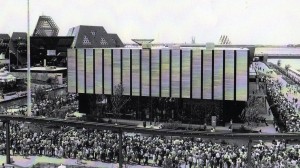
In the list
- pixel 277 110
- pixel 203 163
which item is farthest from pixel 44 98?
pixel 203 163

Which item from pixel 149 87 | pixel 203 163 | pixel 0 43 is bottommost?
pixel 203 163

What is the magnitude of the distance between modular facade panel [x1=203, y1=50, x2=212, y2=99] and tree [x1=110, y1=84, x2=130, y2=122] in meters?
9.15

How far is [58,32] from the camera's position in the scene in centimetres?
14500

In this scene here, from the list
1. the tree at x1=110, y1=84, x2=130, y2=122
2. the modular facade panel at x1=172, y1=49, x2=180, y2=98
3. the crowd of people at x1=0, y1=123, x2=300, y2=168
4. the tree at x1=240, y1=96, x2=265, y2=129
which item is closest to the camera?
the crowd of people at x1=0, y1=123, x2=300, y2=168

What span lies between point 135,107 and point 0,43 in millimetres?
92517

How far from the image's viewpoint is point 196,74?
50500 millimetres

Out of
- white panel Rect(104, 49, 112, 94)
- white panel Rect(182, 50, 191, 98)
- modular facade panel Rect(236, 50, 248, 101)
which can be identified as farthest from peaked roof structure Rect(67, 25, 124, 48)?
modular facade panel Rect(236, 50, 248, 101)

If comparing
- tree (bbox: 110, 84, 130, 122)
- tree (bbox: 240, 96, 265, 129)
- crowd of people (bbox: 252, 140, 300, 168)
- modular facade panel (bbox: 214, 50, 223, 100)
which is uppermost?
modular facade panel (bbox: 214, 50, 223, 100)

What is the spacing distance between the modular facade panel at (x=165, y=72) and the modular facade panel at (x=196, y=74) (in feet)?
9.77

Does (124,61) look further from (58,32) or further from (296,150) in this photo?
(58,32)

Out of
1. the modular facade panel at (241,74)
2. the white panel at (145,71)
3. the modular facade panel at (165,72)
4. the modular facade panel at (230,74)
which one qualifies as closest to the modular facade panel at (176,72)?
the modular facade panel at (165,72)

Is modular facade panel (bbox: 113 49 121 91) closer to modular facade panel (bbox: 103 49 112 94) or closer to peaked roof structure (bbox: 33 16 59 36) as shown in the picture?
modular facade panel (bbox: 103 49 112 94)

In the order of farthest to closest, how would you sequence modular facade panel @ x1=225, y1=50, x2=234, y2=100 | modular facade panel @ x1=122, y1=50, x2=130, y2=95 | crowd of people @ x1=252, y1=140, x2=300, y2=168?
modular facade panel @ x1=122, y1=50, x2=130, y2=95 < modular facade panel @ x1=225, y1=50, x2=234, y2=100 < crowd of people @ x1=252, y1=140, x2=300, y2=168

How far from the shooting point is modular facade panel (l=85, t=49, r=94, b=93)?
182 ft
